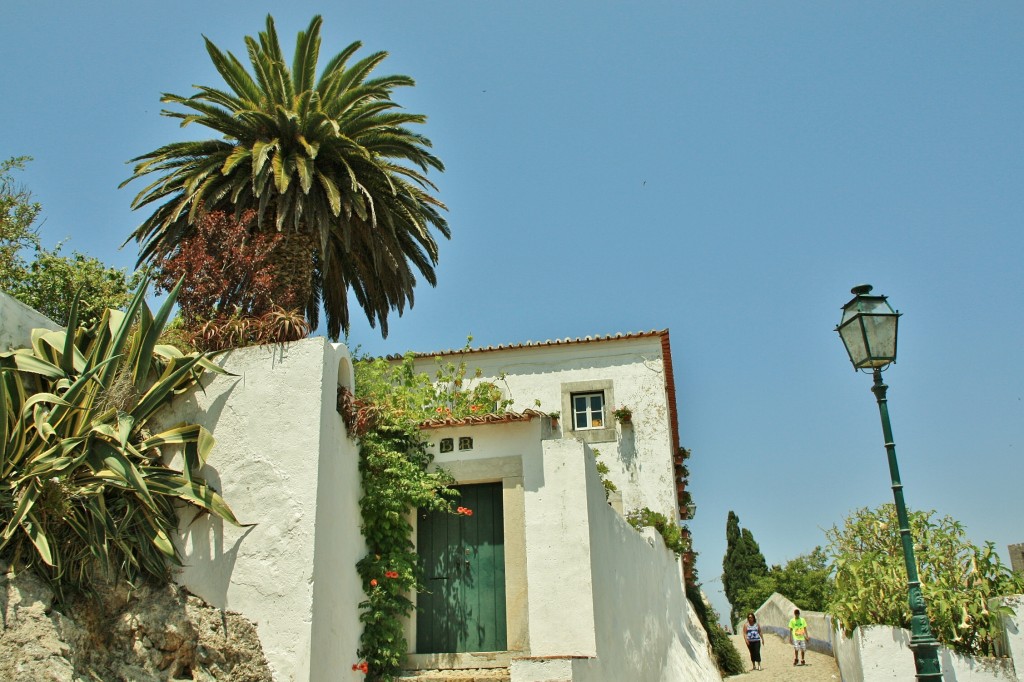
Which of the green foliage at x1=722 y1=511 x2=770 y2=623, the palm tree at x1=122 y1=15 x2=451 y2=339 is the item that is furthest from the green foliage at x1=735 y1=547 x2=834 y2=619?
the palm tree at x1=122 y1=15 x2=451 y2=339

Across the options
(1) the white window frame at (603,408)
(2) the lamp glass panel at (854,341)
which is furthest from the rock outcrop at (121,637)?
(1) the white window frame at (603,408)

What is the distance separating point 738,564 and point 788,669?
30.3m

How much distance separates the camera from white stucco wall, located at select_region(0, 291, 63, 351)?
844 cm

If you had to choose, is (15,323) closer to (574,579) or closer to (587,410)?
(574,579)

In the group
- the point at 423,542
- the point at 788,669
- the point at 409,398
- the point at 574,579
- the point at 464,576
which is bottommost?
the point at 788,669

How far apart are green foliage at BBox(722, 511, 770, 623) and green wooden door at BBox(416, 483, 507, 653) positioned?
3981cm

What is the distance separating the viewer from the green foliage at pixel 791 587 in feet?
131

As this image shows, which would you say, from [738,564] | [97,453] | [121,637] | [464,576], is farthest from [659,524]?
[738,564]

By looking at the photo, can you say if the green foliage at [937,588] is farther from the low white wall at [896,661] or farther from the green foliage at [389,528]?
the green foliage at [389,528]

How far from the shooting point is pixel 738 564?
4841 centimetres

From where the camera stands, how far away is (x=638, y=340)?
66.1 ft

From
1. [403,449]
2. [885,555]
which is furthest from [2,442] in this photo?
[885,555]

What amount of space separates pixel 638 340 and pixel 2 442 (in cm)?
1509

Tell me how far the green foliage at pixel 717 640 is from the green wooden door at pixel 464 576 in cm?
1274
